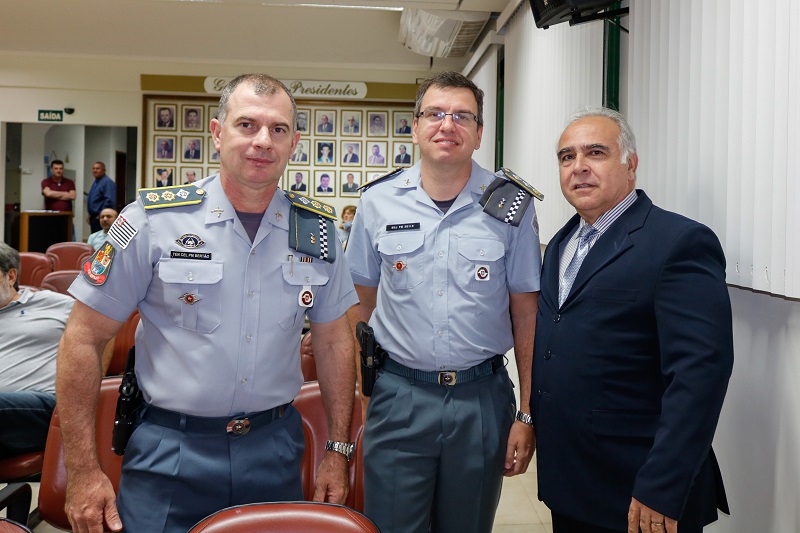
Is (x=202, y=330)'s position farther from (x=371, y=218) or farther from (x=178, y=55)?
(x=178, y=55)

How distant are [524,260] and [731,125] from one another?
2.51 ft

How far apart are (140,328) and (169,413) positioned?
0.86 ft

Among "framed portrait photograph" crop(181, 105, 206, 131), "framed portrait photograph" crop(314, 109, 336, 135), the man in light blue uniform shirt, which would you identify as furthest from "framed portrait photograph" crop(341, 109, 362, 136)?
the man in light blue uniform shirt

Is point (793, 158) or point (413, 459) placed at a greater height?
point (793, 158)

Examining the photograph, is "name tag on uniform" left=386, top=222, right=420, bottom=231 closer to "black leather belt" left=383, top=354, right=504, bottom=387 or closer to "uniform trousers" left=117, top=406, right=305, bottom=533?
"black leather belt" left=383, top=354, right=504, bottom=387

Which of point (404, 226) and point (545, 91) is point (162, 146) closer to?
point (545, 91)

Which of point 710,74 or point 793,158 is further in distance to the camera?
point 710,74

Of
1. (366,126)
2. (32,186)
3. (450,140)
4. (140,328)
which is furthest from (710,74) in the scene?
(32,186)

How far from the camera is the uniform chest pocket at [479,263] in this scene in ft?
→ 7.04

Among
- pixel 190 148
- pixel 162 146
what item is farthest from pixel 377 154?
pixel 162 146

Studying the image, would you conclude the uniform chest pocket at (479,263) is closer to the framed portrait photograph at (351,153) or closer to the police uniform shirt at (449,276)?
the police uniform shirt at (449,276)

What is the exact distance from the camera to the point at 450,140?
83.4 inches

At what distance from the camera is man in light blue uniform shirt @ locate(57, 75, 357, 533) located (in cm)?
168

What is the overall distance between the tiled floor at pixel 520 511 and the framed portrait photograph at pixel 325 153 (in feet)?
23.8
